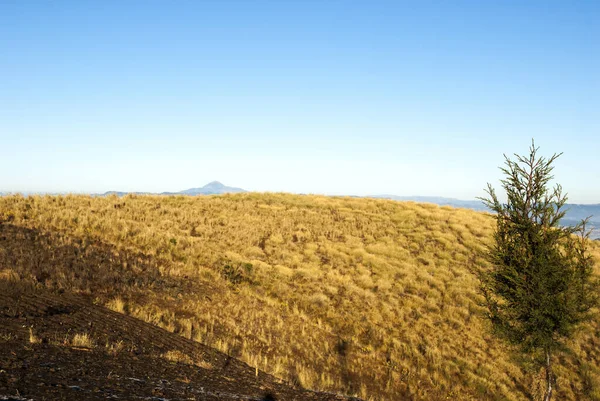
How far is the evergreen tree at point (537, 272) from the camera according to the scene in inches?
512

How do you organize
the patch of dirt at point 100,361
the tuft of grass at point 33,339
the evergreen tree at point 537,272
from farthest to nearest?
1. the evergreen tree at point 537,272
2. the tuft of grass at point 33,339
3. the patch of dirt at point 100,361

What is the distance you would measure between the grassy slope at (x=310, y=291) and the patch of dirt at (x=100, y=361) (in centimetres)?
128

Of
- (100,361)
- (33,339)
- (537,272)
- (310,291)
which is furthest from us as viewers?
(310,291)

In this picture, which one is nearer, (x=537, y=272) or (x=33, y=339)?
(x=33, y=339)

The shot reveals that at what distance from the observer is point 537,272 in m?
13.1

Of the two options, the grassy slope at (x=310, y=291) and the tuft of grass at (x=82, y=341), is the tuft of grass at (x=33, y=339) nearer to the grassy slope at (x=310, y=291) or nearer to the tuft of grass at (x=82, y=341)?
the tuft of grass at (x=82, y=341)

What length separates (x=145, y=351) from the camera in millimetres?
9828

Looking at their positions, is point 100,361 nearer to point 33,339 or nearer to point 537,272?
point 33,339

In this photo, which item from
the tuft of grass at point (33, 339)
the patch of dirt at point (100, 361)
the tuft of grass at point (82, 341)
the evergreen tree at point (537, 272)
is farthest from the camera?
the evergreen tree at point (537, 272)

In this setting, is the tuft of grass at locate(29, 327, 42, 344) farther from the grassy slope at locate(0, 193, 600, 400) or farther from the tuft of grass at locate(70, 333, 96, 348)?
the grassy slope at locate(0, 193, 600, 400)

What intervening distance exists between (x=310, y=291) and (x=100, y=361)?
540 inches

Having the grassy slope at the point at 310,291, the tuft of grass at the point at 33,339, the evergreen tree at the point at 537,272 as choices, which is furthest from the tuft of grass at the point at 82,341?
the evergreen tree at the point at 537,272

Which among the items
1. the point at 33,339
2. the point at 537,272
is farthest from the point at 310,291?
the point at 33,339

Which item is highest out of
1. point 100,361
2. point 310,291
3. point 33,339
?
point 33,339
